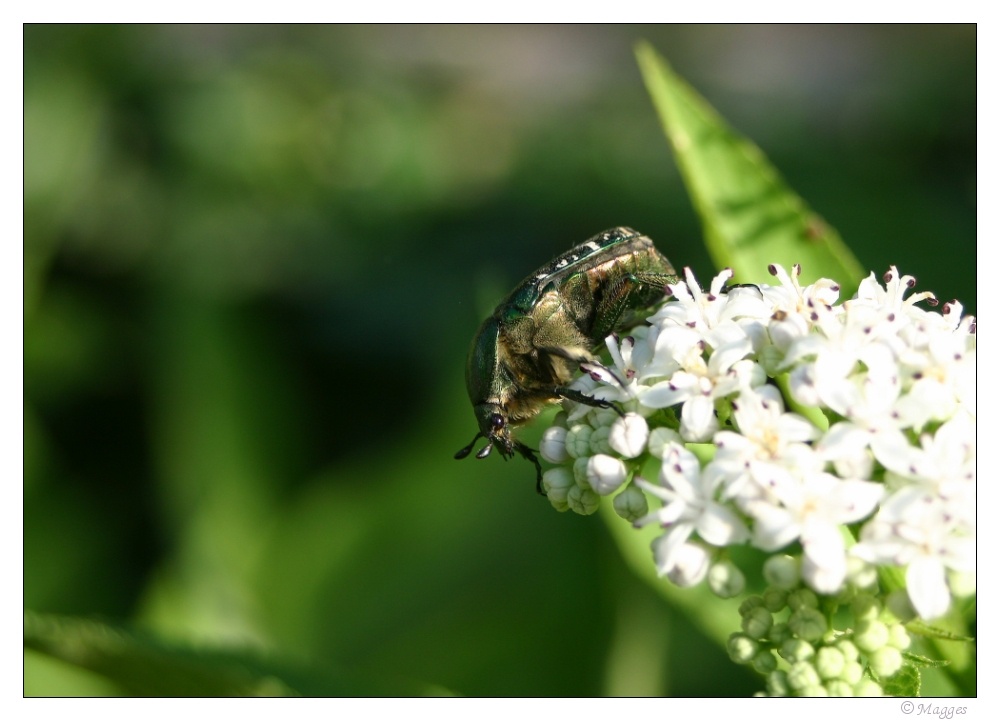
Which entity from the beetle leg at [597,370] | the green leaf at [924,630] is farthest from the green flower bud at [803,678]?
the beetle leg at [597,370]

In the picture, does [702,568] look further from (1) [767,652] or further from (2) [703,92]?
(2) [703,92]

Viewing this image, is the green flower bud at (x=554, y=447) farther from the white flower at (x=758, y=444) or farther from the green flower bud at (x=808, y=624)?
the green flower bud at (x=808, y=624)

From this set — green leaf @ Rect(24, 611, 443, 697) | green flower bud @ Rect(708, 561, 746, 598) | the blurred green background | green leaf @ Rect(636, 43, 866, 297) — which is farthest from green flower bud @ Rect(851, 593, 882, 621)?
the blurred green background

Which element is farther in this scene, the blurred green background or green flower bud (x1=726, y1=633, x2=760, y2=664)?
the blurred green background

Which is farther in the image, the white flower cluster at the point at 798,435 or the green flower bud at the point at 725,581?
the green flower bud at the point at 725,581

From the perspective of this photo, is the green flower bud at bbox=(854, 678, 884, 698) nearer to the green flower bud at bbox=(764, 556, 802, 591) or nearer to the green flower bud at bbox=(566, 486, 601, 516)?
the green flower bud at bbox=(764, 556, 802, 591)

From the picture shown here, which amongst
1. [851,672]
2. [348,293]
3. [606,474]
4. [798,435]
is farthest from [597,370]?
[348,293]

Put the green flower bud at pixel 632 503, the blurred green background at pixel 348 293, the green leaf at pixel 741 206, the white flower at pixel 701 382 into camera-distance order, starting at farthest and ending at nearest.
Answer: the blurred green background at pixel 348 293, the green leaf at pixel 741 206, the green flower bud at pixel 632 503, the white flower at pixel 701 382
